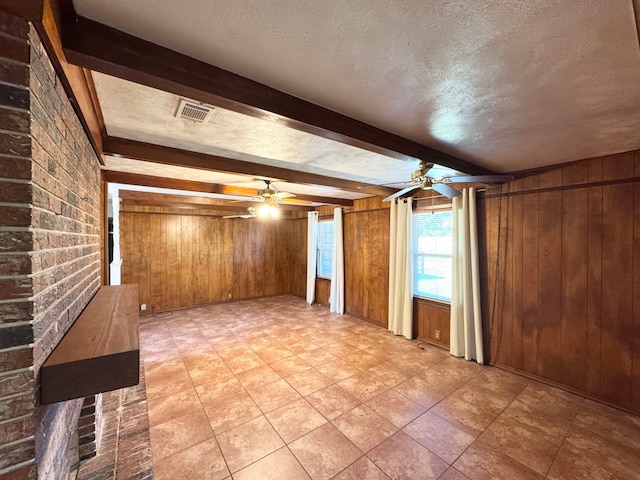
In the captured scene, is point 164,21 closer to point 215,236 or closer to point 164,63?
point 164,63

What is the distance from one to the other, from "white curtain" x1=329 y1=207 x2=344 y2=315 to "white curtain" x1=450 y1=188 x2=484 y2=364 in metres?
2.39

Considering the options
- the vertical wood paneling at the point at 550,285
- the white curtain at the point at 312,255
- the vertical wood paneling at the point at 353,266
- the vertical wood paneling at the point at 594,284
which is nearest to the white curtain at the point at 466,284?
the vertical wood paneling at the point at 550,285

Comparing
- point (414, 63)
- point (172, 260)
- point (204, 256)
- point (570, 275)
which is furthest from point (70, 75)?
point (204, 256)

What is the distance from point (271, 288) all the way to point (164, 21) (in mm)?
6797

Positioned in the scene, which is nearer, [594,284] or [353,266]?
[594,284]

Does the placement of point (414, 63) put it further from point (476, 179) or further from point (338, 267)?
point (338, 267)

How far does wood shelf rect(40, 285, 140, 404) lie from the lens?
29.8 inches

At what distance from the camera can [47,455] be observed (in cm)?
82

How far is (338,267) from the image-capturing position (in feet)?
18.3

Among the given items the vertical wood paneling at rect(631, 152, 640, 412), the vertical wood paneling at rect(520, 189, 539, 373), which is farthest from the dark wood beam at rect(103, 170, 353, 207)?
the vertical wood paneling at rect(631, 152, 640, 412)

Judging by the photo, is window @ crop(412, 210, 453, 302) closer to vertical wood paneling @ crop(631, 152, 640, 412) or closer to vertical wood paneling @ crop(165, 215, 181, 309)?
vertical wood paneling @ crop(631, 152, 640, 412)

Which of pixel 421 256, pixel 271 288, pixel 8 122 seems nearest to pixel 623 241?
pixel 421 256

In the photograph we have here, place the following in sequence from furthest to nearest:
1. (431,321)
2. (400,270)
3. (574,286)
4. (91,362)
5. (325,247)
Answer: (325,247) → (400,270) → (431,321) → (574,286) → (91,362)

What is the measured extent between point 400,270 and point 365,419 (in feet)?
7.98
